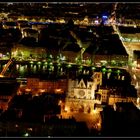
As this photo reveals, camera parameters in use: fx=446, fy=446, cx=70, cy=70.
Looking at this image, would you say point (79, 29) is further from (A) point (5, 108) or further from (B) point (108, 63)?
(A) point (5, 108)

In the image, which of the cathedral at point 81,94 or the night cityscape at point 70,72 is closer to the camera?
the night cityscape at point 70,72

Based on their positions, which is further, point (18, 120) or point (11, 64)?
point (11, 64)

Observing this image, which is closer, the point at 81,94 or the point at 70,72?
the point at 81,94

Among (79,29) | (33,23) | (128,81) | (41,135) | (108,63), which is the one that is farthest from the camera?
(33,23)

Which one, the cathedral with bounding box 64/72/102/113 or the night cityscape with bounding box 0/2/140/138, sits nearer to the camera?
the night cityscape with bounding box 0/2/140/138

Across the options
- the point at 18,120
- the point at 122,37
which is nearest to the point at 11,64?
the point at 18,120

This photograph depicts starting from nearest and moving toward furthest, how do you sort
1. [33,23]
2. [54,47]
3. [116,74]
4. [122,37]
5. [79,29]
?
1. [116,74]
2. [54,47]
3. [122,37]
4. [79,29]
5. [33,23]

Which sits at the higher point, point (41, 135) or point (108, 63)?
point (108, 63)

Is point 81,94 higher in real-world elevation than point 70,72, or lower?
lower
